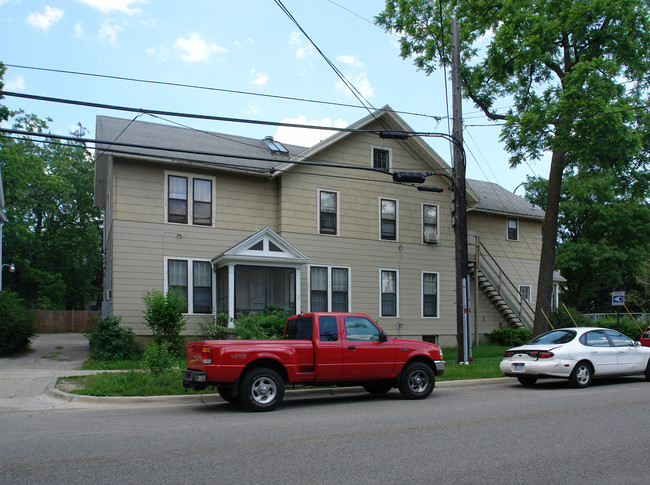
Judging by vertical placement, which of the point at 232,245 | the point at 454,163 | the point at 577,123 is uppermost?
the point at 577,123

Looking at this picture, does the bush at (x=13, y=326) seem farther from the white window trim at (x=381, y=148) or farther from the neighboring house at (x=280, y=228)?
the white window trim at (x=381, y=148)

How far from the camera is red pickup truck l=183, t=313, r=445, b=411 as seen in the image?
10.1m

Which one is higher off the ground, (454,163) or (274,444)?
(454,163)

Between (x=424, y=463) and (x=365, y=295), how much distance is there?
17378 millimetres

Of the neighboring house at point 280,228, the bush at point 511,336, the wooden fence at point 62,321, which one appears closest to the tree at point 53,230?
the wooden fence at point 62,321

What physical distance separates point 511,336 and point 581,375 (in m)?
12.4

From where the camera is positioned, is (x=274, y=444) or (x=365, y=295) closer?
(x=274, y=444)

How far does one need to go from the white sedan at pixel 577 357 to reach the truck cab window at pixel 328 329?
515cm

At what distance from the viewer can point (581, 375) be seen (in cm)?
1365

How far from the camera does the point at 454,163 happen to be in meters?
17.4

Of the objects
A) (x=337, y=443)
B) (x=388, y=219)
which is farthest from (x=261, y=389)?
(x=388, y=219)

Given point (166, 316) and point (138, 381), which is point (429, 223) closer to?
point (166, 316)

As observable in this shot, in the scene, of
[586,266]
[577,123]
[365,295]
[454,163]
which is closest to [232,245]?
[365,295]

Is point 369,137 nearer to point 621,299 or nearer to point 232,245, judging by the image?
point 232,245
